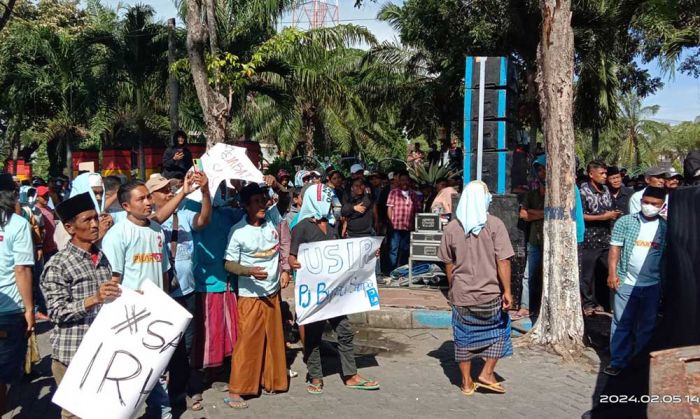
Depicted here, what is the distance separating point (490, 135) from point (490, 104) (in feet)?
1.36

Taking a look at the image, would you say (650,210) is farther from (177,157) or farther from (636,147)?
(636,147)

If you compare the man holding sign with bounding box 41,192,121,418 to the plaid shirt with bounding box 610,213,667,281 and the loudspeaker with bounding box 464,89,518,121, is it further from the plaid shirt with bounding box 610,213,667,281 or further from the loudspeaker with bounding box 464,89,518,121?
the loudspeaker with bounding box 464,89,518,121

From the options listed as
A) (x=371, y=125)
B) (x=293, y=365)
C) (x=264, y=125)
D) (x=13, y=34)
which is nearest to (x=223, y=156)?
(x=293, y=365)

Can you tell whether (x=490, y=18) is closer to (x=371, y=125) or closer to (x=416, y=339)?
(x=416, y=339)

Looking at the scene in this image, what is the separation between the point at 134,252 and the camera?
16.6 feet

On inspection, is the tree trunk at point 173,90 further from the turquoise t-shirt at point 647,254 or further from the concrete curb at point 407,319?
the turquoise t-shirt at point 647,254

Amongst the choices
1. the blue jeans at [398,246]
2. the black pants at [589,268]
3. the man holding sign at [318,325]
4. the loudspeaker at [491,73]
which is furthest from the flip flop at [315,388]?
the blue jeans at [398,246]

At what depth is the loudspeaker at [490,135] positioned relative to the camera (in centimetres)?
962

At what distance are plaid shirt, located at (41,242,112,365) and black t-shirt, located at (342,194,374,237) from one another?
6.68 metres

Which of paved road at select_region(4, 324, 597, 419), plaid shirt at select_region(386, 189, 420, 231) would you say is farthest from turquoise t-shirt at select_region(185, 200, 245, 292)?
plaid shirt at select_region(386, 189, 420, 231)

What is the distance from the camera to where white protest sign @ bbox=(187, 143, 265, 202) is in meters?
6.00

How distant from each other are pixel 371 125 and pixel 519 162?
23.3 metres

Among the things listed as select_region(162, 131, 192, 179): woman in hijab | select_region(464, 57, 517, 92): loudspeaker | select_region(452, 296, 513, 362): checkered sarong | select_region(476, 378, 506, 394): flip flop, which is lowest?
select_region(476, 378, 506, 394): flip flop

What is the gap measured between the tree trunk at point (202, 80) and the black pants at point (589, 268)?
599 cm
